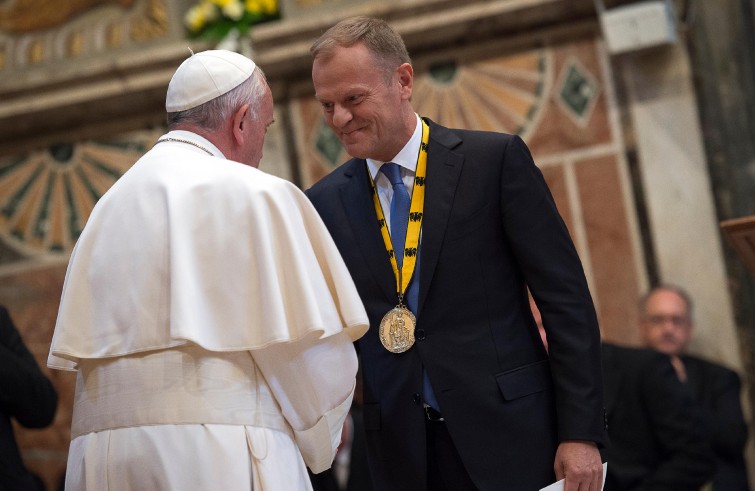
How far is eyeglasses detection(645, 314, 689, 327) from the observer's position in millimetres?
6250

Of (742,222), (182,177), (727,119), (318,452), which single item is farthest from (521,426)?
(727,119)

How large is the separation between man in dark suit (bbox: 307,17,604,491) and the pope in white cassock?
0.23 metres

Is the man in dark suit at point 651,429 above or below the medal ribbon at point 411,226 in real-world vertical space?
below

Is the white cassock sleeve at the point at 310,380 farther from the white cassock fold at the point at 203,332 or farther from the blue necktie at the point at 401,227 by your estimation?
the blue necktie at the point at 401,227

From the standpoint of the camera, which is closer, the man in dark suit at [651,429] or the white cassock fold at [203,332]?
the white cassock fold at [203,332]

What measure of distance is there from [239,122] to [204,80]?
16 centimetres

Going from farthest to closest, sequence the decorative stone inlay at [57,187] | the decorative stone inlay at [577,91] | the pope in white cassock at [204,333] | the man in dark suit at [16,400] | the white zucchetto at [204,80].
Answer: the decorative stone inlay at [57,187] < the decorative stone inlay at [577,91] < the man in dark suit at [16,400] < the white zucchetto at [204,80] < the pope in white cassock at [204,333]

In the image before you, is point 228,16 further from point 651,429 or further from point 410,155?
point 410,155

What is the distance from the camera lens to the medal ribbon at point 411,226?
10.5 ft

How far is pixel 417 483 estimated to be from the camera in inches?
123

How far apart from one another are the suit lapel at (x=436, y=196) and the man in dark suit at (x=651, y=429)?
2.46 m

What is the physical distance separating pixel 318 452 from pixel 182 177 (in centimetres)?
84

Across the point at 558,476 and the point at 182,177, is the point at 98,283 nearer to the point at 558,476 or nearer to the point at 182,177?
the point at 182,177

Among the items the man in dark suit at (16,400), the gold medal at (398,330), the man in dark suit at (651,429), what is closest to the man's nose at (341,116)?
the gold medal at (398,330)
